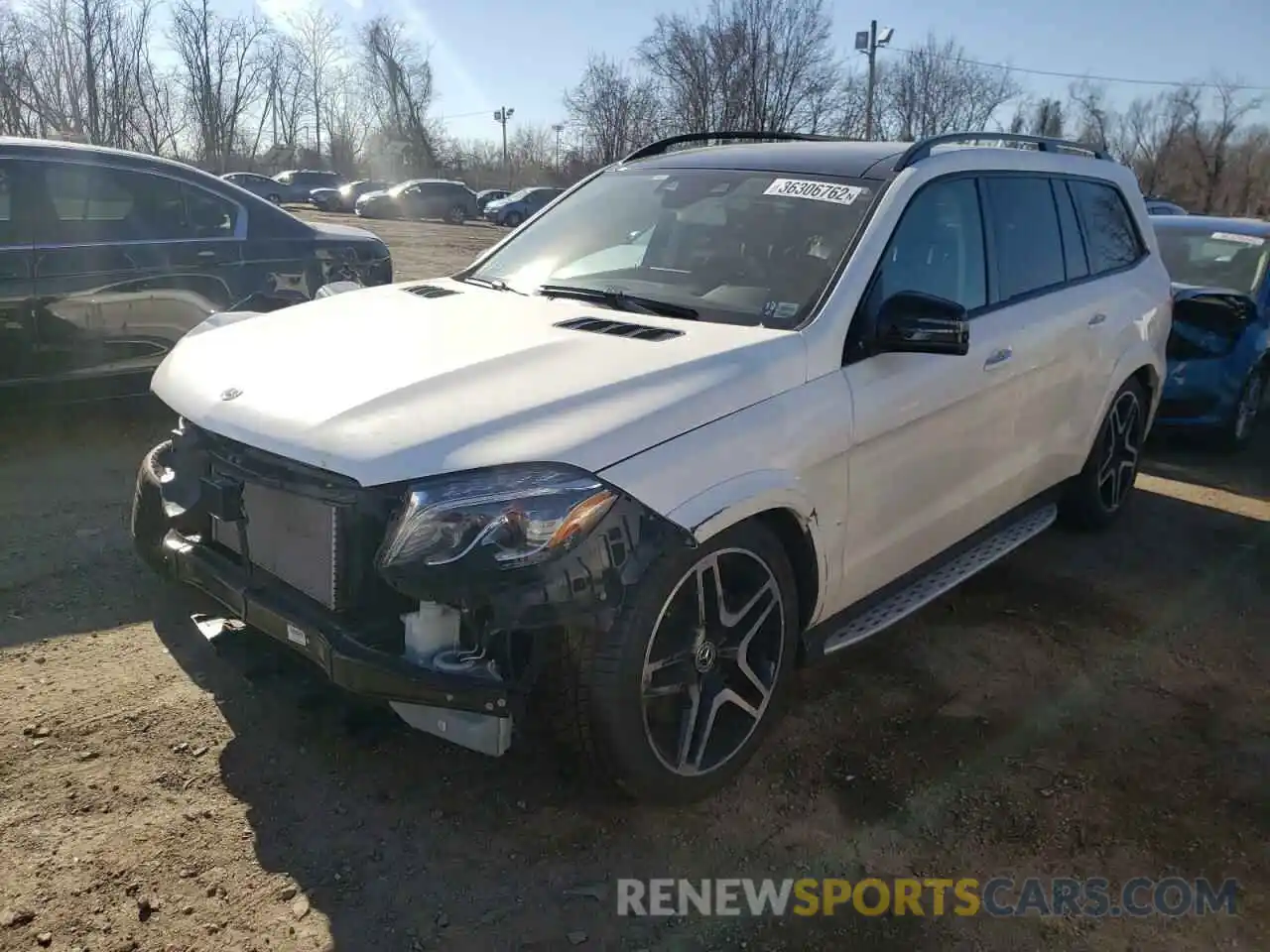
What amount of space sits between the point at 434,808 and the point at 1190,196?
5833 cm

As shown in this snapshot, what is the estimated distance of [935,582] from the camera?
Result: 3732 mm

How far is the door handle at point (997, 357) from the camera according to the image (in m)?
3.73

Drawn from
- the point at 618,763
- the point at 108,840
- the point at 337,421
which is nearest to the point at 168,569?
the point at 108,840

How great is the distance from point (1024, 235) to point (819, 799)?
2586mm

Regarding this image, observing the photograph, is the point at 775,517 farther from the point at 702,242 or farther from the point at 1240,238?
the point at 1240,238

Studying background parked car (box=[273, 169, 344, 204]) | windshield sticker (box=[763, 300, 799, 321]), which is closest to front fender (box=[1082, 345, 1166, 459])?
windshield sticker (box=[763, 300, 799, 321])

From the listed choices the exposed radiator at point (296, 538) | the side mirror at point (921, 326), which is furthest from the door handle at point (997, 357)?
the exposed radiator at point (296, 538)

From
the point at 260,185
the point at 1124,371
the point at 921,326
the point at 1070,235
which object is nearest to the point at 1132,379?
the point at 1124,371

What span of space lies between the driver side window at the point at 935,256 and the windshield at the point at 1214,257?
4.71m

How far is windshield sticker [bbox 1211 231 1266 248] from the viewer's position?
764cm

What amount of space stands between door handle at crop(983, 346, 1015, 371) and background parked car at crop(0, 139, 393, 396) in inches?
175

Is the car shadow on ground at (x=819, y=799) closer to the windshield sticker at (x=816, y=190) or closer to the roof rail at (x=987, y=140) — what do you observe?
the windshield sticker at (x=816, y=190)

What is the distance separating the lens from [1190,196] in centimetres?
5106

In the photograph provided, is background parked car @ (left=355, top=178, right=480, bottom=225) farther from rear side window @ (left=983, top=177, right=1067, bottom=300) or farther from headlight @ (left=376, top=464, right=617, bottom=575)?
headlight @ (left=376, top=464, right=617, bottom=575)
